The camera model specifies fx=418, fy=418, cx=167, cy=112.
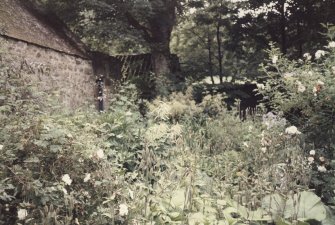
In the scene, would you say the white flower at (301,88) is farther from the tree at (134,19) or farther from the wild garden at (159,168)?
the tree at (134,19)

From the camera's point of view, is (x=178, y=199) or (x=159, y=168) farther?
(x=159, y=168)

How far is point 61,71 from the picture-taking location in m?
11.1

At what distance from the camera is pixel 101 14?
12898mm

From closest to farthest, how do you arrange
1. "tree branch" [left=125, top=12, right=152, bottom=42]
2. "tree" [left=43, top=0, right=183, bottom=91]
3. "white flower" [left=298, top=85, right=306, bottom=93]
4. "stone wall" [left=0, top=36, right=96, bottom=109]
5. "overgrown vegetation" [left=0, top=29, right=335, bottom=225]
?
1. "overgrown vegetation" [left=0, top=29, right=335, bottom=225]
2. "white flower" [left=298, top=85, right=306, bottom=93]
3. "stone wall" [left=0, top=36, right=96, bottom=109]
4. "tree" [left=43, top=0, right=183, bottom=91]
5. "tree branch" [left=125, top=12, right=152, bottom=42]

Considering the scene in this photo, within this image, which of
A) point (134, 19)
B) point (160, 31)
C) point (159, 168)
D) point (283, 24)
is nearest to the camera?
point (159, 168)

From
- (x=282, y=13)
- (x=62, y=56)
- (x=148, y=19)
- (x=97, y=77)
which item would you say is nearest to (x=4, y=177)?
(x=62, y=56)

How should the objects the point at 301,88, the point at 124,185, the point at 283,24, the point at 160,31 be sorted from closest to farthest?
the point at 124,185
the point at 301,88
the point at 283,24
the point at 160,31

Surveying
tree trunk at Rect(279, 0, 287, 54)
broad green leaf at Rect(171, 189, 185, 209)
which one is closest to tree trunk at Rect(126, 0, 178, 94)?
tree trunk at Rect(279, 0, 287, 54)

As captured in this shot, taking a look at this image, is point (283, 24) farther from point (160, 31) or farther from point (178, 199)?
point (178, 199)

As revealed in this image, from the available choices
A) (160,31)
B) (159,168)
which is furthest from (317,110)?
(160,31)

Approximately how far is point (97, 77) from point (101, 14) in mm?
1979

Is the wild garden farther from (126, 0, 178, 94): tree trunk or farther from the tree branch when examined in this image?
the tree branch

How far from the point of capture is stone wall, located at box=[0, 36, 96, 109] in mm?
9633

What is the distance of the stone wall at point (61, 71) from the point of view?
9.63m
